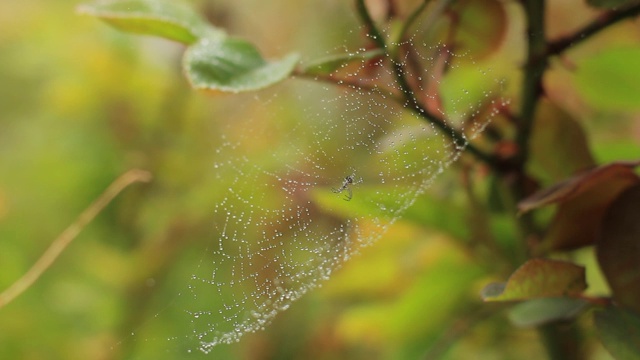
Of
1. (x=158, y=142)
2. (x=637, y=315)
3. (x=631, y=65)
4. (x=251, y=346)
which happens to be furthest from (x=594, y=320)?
(x=158, y=142)

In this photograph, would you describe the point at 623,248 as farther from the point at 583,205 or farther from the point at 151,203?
the point at 151,203

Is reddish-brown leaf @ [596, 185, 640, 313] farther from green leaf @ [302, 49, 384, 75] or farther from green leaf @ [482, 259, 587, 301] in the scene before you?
green leaf @ [302, 49, 384, 75]

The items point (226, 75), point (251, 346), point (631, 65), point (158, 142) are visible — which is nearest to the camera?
point (226, 75)

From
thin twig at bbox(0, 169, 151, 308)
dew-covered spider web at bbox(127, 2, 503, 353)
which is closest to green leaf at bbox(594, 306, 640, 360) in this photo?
dew-covered spider web at bbox(127, 2, 503, 353)

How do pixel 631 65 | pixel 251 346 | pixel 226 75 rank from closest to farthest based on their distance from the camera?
pixel 226 75
pixel 631 65
pixel 251 346

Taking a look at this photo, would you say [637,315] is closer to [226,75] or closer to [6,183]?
[226,75]

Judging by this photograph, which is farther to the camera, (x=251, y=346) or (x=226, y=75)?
(x=251, y=346)

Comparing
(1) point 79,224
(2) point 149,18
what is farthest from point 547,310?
(1) point 79,224
